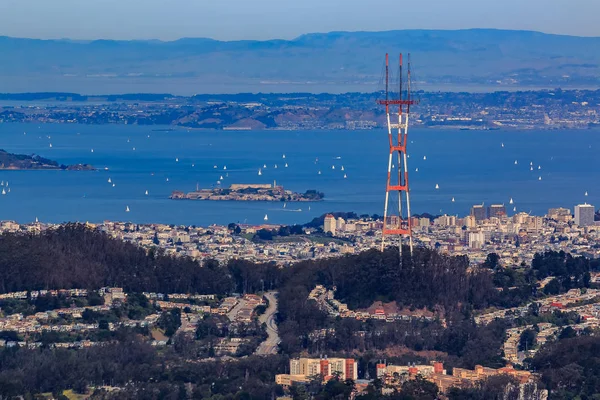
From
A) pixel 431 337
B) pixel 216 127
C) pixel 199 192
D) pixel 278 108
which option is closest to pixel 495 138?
pixel 216 127

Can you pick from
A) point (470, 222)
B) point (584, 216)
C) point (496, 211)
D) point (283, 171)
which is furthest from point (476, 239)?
point (283, 171)

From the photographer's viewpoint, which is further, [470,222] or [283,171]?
[283,171]

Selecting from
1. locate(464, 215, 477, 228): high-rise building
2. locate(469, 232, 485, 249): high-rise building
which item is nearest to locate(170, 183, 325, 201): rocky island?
locate(464, 215, 477, 228): high-rise building

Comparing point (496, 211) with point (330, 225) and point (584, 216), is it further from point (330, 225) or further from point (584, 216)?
point (330, 225)

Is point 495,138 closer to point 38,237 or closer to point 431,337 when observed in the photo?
point 38,237

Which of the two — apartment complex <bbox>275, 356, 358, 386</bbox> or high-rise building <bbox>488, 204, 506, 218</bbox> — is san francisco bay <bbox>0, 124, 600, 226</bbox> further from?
apartment complex <bbox>275, 356, 358, 386</bbox>
